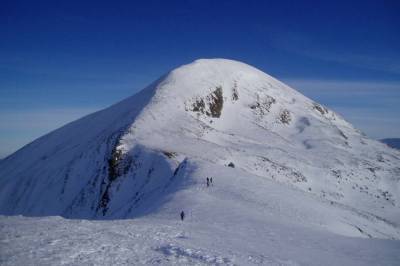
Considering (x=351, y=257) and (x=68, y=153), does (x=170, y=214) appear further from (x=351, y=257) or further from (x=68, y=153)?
(x=68, y=153)

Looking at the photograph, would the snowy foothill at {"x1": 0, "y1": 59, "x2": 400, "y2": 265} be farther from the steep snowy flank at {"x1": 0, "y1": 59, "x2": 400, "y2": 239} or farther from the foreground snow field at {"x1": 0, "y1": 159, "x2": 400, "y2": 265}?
the steep snowy flank at {"x1": 0, "y1": 59, "x2": 400, "y2": 239}

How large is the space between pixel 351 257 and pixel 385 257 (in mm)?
1778

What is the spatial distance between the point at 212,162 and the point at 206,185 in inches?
324

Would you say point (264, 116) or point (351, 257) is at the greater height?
point (264, 116)

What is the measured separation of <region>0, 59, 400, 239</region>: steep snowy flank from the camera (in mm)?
28094

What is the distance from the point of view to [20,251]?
1063 cm

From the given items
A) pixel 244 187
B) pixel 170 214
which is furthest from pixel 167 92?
pixel 170 214

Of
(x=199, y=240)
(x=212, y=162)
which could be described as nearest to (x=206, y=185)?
(x=212, y=162)

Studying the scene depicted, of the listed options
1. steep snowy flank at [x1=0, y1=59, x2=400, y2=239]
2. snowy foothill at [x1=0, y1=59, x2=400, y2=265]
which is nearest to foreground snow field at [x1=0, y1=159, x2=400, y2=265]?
snowy foothill at [x1=0, y1=59, x2=400, y2=265]

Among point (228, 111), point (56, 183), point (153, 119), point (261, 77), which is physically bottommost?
point (56, 183)

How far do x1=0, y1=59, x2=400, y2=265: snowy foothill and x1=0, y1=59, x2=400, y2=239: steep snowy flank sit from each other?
220 mm

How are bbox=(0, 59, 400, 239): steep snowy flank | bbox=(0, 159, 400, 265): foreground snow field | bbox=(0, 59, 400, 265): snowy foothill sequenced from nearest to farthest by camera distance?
bbox=(0, 159, 400, 265): foreground snow field
bbox=(0, 59, 400, 265): snowy foothill
bbox=(0, 59, 400, 239): steep snowy flank

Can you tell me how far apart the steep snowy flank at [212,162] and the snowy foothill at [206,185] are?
8.7 inches

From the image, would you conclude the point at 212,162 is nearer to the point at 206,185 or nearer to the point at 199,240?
the point at 206,185
